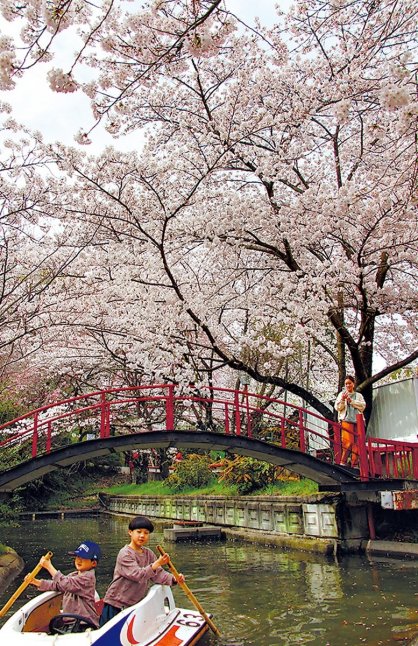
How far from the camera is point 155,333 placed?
19.7 m

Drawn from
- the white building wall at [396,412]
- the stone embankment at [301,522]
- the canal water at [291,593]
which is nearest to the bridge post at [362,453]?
the stone embankment at [301,522]

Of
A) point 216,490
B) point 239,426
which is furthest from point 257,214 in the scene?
point 216,490

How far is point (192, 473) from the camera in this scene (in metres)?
28.5

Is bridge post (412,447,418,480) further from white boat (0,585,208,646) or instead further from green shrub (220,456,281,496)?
white boat (0,585,208,646)

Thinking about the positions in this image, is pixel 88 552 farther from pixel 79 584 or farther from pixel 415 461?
pixel 415 461

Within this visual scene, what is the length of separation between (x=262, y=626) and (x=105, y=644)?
393cm

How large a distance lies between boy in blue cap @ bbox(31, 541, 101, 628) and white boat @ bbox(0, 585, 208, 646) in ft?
0.53

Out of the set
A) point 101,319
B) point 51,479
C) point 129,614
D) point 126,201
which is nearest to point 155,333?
point 101,319

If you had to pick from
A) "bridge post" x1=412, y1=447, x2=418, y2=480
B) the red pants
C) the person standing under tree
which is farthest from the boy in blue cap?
"bridge post" x1=412, y1=447, x2=418, y2=480

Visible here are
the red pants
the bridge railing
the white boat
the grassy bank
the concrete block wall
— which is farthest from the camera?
the grassy bank

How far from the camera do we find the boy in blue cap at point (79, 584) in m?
7.55

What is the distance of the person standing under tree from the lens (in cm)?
1526

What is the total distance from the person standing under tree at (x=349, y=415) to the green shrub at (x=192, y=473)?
Result: 12784 mm

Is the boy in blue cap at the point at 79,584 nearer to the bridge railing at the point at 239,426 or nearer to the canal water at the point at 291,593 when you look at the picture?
the canal water at the point at 291,593
